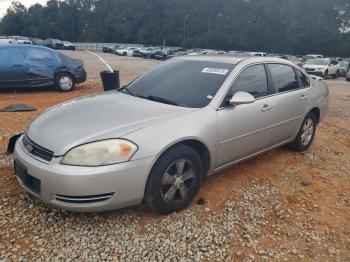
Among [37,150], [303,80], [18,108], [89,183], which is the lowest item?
[18,108]

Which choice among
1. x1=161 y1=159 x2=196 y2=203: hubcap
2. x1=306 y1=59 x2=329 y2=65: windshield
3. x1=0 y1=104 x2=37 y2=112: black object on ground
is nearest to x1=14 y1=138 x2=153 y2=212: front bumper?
x1=161 y1=159 x2=196 y2=203: hubcap

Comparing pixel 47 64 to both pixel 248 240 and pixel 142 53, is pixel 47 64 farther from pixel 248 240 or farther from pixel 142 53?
pixel 142 53

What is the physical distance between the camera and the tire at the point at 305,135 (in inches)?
199

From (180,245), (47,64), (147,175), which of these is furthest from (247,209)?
(47,64)

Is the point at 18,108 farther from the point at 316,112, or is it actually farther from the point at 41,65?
the point at 316,112

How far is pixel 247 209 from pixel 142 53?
1580 inches

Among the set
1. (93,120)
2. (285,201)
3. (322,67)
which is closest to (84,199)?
(93,120)

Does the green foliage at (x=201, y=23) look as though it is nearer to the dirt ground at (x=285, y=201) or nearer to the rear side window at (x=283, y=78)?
the rear side window at (x=283, y=78)

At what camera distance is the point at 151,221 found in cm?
315

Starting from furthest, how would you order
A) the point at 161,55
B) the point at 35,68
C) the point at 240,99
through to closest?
the point at 161,55 < the point at 35,68 < the point at 240,99

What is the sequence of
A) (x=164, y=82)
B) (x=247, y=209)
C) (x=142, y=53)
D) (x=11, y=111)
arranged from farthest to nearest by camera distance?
(x=142, y=53)
(x=11, y=111)
(x=164, y=82)
(x=247, y=209)

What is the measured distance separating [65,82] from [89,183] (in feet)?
26.3

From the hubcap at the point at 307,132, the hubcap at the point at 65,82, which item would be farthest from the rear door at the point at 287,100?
the hubcap at the point at 65,82

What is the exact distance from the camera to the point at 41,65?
31.4ft
